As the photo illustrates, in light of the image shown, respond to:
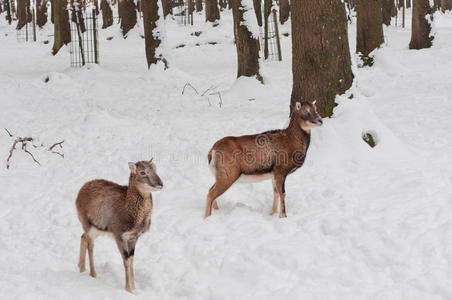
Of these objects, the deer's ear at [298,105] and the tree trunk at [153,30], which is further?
the tree trunk at [153,30]

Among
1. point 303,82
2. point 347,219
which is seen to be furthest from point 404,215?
point 303,82

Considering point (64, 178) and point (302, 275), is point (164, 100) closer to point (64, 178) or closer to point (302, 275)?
point (64, 178)

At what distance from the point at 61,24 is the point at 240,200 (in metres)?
16.0

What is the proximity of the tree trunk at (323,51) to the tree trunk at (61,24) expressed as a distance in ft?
43.9

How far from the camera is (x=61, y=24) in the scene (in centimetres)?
2053

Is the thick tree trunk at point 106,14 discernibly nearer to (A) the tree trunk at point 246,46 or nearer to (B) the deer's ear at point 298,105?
(A) the tree trunk at point 246,46

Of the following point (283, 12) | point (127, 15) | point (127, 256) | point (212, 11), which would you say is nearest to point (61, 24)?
point (127, 15)

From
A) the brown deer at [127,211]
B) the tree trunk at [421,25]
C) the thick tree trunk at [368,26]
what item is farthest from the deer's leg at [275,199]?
the tree trunk at [421,25]

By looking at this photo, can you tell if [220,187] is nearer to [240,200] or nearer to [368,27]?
[240,200]

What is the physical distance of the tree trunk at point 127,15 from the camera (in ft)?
79.8

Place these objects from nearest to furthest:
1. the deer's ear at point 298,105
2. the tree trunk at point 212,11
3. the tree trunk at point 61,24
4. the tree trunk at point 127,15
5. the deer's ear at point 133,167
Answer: the deer's ear at point 133,167 < the deer's ear at point 298,105 < the tree trunk at point 61,24 < the tree trunk at point 127,15 < the tree trunk at point 212,11

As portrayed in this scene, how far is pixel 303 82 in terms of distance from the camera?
884 cm

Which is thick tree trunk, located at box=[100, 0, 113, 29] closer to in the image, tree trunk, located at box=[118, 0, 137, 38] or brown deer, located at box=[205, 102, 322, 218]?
tree trunk, located at box=[118, 0, 137, 38]

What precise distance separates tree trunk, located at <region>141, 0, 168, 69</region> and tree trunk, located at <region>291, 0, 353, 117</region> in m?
8.63
